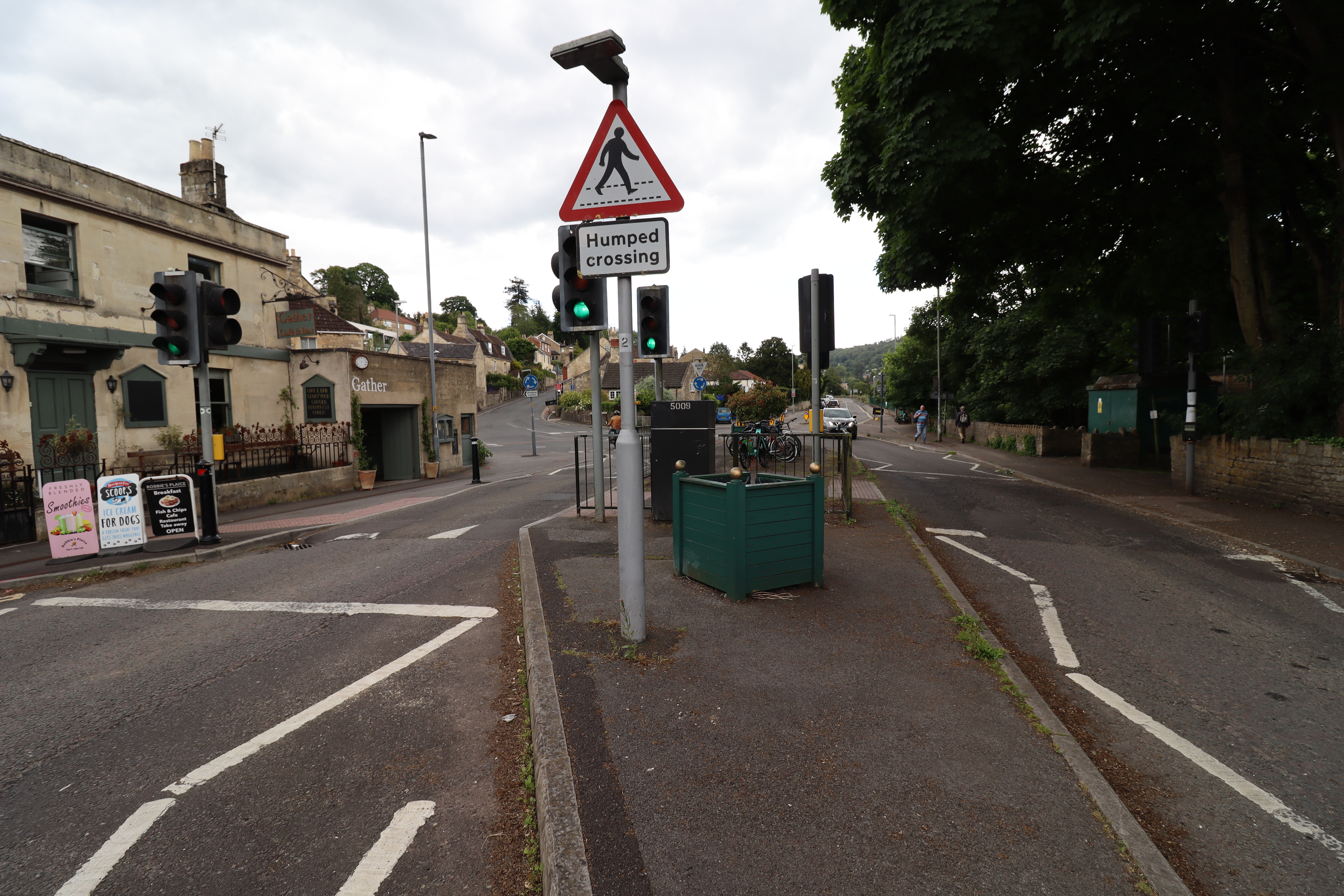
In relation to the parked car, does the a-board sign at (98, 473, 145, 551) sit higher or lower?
lower

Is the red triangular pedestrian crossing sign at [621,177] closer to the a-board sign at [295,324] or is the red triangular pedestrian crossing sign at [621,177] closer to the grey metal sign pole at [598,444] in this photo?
the grey metal sign pole at [598,444]

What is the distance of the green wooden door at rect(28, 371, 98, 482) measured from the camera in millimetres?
12273

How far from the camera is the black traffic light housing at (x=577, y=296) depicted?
6.10 metres

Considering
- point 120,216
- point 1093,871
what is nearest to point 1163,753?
point 1093,871

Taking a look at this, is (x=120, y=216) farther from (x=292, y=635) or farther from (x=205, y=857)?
(x=205, y=857)

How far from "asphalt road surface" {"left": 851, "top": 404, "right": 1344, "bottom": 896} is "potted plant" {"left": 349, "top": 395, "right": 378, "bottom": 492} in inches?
609

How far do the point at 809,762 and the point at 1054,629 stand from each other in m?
3.40

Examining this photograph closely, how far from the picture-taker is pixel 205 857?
9.09ft

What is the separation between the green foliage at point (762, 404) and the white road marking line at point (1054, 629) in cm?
2511

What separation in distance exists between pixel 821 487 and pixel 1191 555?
223 inches

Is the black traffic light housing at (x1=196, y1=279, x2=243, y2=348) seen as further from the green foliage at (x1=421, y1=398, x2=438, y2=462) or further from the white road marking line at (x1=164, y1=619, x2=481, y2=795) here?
the green foliage at (x1=421, y1=398, x2=438, y2=462)

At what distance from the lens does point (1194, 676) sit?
14.9 ft

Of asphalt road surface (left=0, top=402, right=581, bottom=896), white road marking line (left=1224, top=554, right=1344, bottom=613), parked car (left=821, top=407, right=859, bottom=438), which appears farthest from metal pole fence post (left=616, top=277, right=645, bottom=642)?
→ parked car (left=821, top=407, right=859, bottom=438)

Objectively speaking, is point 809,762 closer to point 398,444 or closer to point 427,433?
point 398,444
